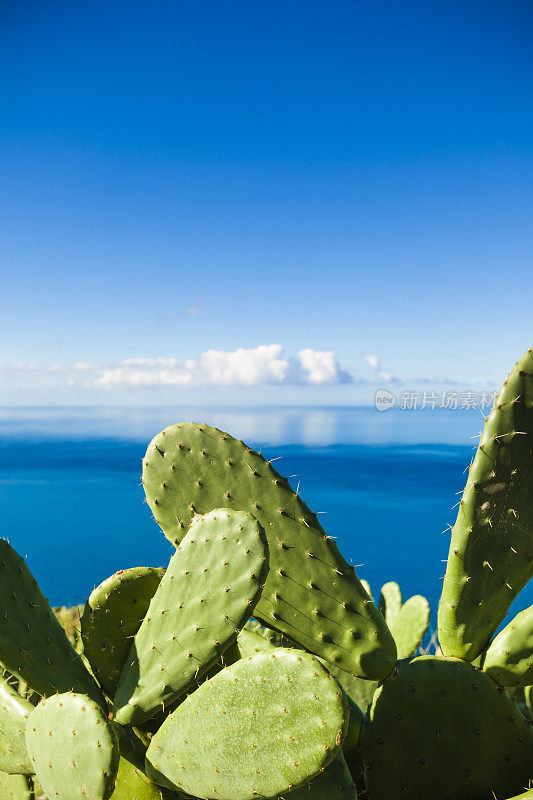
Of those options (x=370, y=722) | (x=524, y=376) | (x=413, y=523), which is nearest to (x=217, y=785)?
(x=370, y=722)

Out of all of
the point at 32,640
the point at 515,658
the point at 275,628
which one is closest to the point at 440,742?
the point at 515,658

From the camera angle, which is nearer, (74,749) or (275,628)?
(74,749)

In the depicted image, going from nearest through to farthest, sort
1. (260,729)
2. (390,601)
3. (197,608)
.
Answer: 1. (260,729)
2. (197,608)
3. (390,601)

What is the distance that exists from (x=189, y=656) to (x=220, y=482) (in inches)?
13.2

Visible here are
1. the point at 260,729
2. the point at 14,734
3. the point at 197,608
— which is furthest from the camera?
the point at 14,734

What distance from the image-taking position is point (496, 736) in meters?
1.11

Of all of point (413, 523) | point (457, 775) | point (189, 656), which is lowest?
point (413, 523)

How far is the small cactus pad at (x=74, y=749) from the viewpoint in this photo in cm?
86

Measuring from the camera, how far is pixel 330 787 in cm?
92

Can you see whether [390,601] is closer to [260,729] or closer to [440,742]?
[440,742]

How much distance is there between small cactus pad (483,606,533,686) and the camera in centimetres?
113

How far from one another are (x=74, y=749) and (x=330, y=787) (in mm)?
401

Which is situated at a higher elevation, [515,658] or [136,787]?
[515,658]

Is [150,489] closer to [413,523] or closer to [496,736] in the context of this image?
[496,736]
